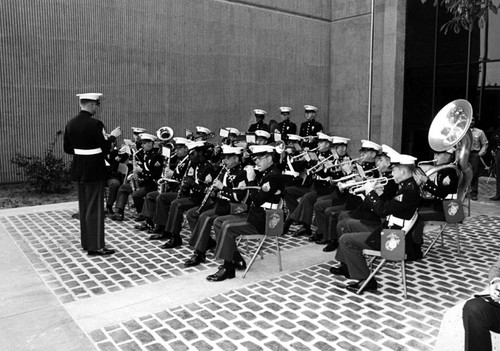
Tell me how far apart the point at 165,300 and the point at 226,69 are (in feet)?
36.1

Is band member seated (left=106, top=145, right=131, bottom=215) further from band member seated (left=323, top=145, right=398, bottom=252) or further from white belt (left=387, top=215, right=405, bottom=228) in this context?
white belt (left=387, top=215, right=405, bottom=228)

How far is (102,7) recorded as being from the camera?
12.5 meters

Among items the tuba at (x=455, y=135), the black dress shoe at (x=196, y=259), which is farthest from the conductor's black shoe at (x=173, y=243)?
the tuba at (x=455, y=135)

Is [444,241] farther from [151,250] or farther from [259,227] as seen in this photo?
[151,250]

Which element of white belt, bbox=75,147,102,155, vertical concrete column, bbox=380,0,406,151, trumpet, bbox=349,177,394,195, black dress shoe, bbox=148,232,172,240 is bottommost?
black dress shoe, bbox=148,232,172,240

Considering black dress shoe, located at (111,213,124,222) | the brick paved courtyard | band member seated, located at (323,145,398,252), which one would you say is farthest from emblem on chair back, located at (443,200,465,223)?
black dress shoe, located at (111,213,124,222)

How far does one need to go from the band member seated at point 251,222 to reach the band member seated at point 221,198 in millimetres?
262

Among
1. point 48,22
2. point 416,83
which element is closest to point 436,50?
point 416,83

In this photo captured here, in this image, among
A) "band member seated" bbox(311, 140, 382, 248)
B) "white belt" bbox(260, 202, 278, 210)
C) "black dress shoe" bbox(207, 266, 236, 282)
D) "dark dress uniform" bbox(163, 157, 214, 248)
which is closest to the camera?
"black dress shoe" bbox(207, 266, 236, 282)

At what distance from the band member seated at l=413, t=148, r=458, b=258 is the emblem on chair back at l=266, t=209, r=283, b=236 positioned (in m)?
2.02

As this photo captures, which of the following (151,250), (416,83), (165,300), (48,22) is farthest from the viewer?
(416,83)

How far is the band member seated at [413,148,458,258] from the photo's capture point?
6.48 metres

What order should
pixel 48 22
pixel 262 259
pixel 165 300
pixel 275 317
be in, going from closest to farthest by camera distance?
1. pixel 275 317
2. pixel 165 300
3. pixel 262 259
4. pixel 48 22

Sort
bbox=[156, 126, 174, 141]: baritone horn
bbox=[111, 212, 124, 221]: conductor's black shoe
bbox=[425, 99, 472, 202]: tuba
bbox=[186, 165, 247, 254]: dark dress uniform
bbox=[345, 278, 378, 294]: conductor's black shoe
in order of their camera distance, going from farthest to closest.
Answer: bbox=[156, 126, 174, 141]: baritone horn < bbox=[111, 212, 124, 221]: conductor's black shoe < bbox=[425, 99, 472, 202]: tuba < bbox=[186, 165, 247, 254]: dark dress uniform < bbox=[345, 278, 378, 294]: conductor's black shoe
